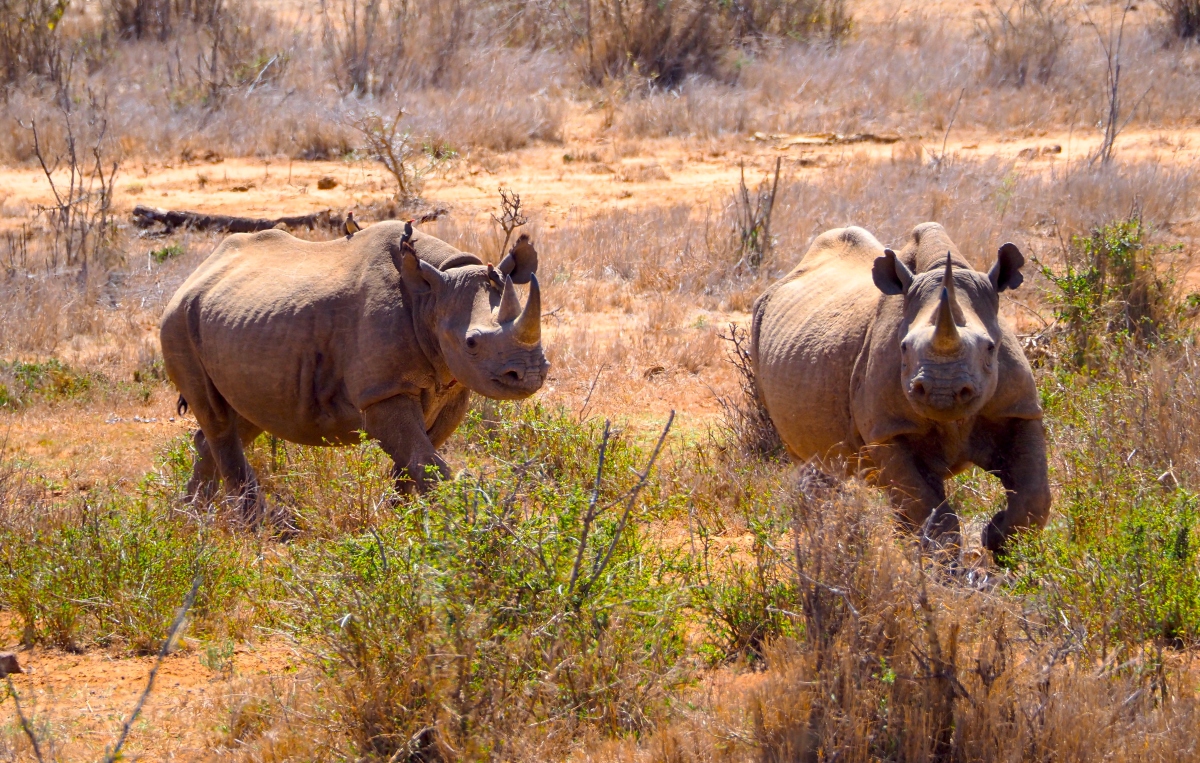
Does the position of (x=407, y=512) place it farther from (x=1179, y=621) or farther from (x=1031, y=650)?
(x=1179, y=621)

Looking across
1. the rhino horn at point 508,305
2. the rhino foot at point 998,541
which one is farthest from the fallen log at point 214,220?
the rhino foot at point 998,541

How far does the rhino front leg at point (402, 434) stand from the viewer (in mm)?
6864

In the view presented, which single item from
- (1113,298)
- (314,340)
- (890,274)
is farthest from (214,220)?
(890,274)

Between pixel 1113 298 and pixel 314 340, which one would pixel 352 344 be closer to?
pixel 314 340

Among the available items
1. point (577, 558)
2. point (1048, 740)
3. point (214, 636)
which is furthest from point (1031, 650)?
point (214, 636)

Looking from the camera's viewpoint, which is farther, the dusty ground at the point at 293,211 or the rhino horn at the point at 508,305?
the rhino horn at the point at 508,305

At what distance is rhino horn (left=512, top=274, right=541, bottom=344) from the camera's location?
20.9ft

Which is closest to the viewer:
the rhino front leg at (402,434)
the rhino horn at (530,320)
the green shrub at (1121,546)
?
the green shrub at (1121,546)

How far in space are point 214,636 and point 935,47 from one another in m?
20.8

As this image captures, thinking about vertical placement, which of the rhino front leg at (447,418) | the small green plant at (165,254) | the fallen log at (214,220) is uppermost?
the rhino front leg at (447,418)

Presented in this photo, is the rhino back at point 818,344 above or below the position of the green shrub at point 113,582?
above

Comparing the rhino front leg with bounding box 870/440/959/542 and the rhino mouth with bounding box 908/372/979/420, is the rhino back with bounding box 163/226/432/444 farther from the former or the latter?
the rhino mouth with bounding box 908/372/979/420

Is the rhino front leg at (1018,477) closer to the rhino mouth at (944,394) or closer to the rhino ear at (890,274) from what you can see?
the rhino mouth at (944,394)

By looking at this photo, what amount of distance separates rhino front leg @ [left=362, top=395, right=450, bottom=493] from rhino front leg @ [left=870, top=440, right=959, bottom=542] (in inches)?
88.9
